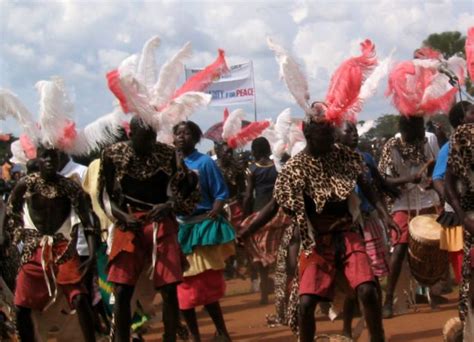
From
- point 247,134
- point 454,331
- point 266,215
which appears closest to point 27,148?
point 247,134

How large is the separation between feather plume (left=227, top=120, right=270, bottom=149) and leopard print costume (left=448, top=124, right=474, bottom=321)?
21.4 feet

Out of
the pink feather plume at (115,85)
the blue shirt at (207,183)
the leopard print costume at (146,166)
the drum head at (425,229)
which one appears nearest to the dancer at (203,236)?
the blue shirt at (207,183)

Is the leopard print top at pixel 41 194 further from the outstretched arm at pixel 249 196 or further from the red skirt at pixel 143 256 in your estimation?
the outstretched arm at pixel 249 196

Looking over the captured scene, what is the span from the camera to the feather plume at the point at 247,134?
1207 centimetres

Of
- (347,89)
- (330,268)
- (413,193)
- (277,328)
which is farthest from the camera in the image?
(277,328)

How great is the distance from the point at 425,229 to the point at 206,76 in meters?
2.35

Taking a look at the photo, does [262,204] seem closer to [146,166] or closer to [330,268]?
[146,166]

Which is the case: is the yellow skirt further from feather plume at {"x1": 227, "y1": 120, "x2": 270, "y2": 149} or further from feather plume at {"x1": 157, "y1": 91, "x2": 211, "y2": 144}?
feather plume at {"x1": 227, "y1": 120, "x2": 270, "y2": 149}

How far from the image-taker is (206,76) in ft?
23.7

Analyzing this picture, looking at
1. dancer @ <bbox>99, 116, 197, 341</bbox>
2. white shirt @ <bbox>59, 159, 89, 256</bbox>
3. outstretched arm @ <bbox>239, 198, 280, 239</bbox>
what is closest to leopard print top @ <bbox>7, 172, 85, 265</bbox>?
white shirt @ <bbox>59, 159, 89, 256</bbox>

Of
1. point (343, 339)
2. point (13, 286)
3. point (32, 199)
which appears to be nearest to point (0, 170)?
point (13, 286)

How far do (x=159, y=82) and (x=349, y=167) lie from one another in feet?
6.04

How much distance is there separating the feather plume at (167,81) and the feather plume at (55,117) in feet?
2.53

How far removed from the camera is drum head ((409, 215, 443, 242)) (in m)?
7.56
